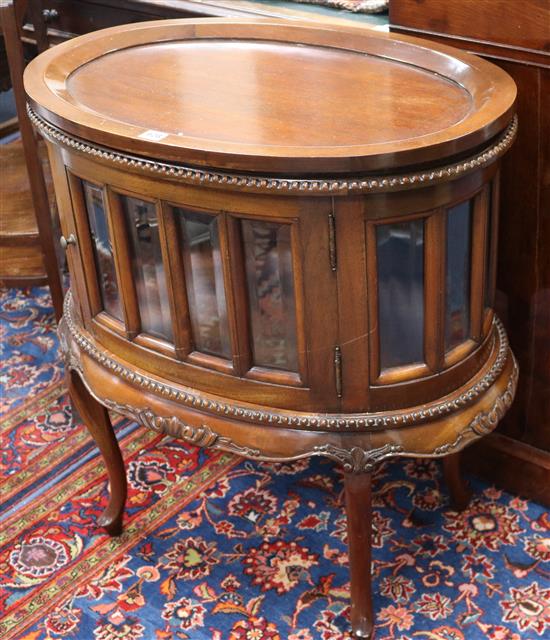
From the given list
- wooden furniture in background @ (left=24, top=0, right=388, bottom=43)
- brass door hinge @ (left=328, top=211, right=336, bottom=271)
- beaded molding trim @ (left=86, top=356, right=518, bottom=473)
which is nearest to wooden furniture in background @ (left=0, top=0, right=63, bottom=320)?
wooden furniture in background @ (left=24, top=0, right=388, bottom=43)

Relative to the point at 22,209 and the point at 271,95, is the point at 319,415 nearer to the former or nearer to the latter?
the point at 271,95

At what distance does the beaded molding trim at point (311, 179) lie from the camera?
1.25 meters

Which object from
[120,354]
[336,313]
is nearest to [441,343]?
[336,313]

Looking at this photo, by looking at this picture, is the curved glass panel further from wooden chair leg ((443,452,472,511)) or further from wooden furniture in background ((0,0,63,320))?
wooden furniture in background ((0,0,63,320))

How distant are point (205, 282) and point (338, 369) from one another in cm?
23

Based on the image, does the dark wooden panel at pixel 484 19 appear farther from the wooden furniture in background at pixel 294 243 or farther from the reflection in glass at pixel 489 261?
the reflection in glass at pixel 489 261

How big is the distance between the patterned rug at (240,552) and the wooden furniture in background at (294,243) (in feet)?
0.61

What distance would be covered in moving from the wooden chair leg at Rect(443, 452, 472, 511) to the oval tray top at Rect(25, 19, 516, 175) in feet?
2.49

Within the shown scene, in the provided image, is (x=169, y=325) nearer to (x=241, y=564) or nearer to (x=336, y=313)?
(x=336, y=313)

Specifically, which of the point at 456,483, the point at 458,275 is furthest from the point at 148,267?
the point at 456,483

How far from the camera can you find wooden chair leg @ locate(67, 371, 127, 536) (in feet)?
6.08

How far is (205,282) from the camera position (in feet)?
4.72

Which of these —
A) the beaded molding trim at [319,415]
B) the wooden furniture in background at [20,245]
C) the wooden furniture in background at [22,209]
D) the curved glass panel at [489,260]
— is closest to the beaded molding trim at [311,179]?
the curved glass panel at [489,260]

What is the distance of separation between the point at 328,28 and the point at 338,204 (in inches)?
21.5
